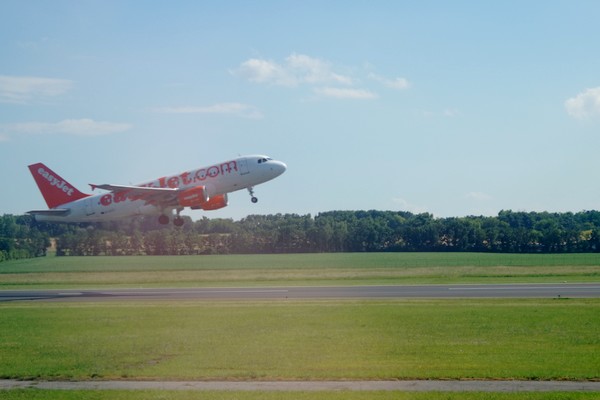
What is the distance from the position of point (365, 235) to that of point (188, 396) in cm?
8820

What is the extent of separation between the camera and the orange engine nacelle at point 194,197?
155 ft

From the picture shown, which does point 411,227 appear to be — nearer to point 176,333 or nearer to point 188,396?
point 176,333

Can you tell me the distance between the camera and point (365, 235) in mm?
105625

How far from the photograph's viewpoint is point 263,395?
18203mm

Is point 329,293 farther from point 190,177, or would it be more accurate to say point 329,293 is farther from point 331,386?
point 331,386

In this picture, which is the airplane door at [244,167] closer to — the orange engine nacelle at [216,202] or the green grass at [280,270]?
the orange engine nacelle at [216,202]

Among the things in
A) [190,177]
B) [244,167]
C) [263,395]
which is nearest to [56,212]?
[190,177]

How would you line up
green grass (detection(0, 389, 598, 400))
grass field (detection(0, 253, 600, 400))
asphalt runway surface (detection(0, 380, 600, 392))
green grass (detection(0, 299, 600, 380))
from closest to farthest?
green grass (detection(0, 389, 598, 400)), asphalt runway surface (detection(0, 380, 600, 392)), grass field (detection(0, 253, 600, 400)), green grass (detection(0, 299, 600, 380))

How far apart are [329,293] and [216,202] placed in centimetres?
1039

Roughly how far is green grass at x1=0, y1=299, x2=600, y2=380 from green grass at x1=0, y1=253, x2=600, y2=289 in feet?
57.9

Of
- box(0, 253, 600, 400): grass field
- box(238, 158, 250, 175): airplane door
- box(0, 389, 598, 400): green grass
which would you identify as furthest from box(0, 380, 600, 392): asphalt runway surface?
box(238, 158, 250, 175): airplane door

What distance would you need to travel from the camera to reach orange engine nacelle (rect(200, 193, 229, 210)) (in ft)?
161

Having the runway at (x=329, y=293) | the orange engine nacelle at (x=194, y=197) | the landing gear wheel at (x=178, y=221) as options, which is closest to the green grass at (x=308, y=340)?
the runway at (x=329, y=293)

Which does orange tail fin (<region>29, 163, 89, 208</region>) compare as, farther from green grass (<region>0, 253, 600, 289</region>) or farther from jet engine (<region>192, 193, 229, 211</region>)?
jet engine (<region>192, 193, 229, 211</region>)
